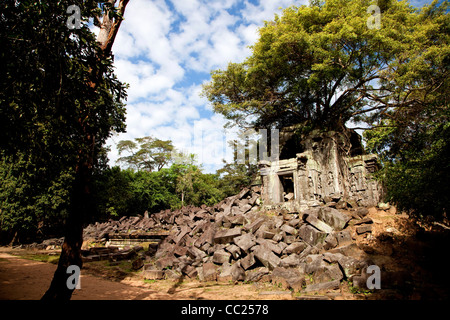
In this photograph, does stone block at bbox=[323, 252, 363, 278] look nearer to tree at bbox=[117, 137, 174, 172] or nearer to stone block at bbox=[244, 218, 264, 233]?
stone block at bbox=[244, 218, 264, 233]

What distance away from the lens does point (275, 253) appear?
26.7 ft

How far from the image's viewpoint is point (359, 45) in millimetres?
14414

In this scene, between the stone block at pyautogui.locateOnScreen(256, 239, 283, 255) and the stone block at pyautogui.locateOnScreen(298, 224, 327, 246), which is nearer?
the stone block at pyautogui.locateOnScreen(256, 239, 283, 255)

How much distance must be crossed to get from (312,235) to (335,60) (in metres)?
11.6

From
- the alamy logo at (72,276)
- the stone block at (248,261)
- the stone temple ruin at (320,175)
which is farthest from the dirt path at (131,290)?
the stone temple ruin at (320,175)

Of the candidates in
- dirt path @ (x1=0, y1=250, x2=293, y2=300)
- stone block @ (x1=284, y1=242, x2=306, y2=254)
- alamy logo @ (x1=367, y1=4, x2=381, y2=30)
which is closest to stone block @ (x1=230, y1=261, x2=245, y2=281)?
dirt path @ (x1=0, y1=250, x2=293, y2=300)

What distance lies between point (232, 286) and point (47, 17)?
7498 millimetres

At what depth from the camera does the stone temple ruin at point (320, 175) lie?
14461 mm

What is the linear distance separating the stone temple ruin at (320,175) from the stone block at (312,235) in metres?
4.21

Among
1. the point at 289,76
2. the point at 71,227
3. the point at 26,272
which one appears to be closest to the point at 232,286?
the point at 71,227

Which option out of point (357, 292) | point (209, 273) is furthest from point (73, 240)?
point (357, 292)

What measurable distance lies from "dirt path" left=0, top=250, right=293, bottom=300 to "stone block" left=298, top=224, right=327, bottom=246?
9.44 ft

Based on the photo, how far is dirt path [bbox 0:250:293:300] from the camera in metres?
6.30

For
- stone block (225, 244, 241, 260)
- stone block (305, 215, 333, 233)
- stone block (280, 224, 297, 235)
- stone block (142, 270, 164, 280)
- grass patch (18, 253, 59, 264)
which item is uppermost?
stone block (305, 215, 333, 233)
